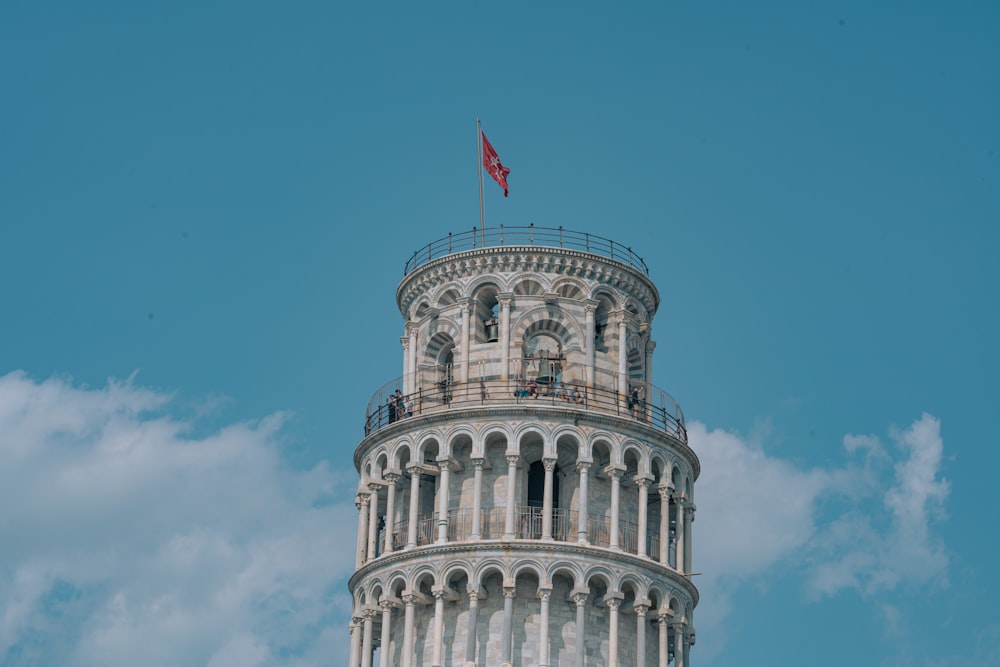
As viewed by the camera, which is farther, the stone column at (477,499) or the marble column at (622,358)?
the marble column at (622,358)

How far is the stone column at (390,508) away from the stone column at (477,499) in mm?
4112

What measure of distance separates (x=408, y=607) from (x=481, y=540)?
4608 mm

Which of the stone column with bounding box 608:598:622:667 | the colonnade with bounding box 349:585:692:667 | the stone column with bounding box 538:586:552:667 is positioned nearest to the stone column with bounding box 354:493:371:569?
the colonnade with bounding box 349:585:692:667

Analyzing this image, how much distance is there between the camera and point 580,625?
9462 cm

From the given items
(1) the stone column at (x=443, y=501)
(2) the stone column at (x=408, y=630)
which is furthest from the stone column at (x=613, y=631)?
(2) the stone column at (x=408, y=630)

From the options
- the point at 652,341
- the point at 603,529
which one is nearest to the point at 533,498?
the point at 603,529

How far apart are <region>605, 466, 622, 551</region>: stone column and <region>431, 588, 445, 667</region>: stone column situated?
8182mm

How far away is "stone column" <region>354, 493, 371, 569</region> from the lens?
100812 mm

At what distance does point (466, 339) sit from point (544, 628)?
51.0ft

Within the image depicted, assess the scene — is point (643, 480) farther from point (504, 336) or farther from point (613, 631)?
point (504, 336)

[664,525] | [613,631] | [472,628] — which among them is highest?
[664,525]

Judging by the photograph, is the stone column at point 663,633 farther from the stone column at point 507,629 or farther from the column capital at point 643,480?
the stone column at point 507,629

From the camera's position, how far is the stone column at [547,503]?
95875 millimetres

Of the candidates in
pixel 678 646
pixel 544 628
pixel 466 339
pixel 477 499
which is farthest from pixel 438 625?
pixel 466 339
